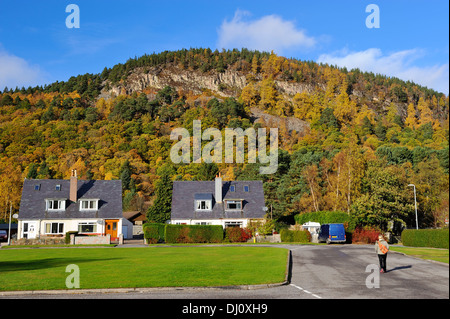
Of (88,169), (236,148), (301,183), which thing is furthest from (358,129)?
(88,169)

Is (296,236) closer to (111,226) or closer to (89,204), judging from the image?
(111,226)

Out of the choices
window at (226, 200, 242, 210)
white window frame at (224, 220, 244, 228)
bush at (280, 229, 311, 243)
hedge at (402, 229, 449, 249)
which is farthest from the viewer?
window at (226, 200, 242, 210)

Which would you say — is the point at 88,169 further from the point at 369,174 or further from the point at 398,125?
the point at 398,125

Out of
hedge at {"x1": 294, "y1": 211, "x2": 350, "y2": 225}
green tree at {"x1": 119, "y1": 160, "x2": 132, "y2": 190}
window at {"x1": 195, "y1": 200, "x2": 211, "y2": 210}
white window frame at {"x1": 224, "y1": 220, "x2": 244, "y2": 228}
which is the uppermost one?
green tree at {"x1": 119, "y1": 160, "x2": 132, "y2": 190}

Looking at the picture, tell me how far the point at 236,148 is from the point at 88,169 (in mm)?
48140

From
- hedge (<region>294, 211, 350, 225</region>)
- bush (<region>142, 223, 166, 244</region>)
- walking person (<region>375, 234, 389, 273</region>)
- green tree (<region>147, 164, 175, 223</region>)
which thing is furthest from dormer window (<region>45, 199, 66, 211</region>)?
walking person (<region>375, 234, 389, 273</region>)

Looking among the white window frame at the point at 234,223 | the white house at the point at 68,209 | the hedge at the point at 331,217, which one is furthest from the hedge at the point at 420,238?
the white house at the point at 68,209

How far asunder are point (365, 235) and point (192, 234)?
21.8 m

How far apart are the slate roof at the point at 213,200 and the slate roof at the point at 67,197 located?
9.47 m

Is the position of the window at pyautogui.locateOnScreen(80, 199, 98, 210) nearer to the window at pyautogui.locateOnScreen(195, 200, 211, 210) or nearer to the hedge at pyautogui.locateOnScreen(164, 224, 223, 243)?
the window at pyautogui.locateOnScreen(195, 200, 211, 210)

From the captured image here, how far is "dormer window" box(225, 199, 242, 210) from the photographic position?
65.9 m

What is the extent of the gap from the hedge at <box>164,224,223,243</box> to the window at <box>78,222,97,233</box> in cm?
1679

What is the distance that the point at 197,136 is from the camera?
161375mm
